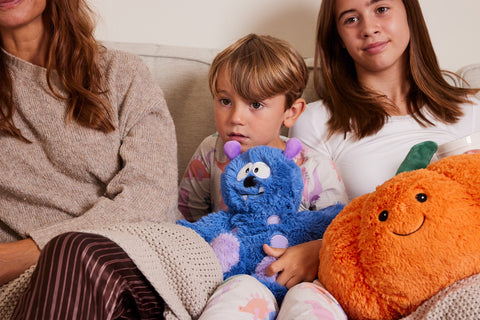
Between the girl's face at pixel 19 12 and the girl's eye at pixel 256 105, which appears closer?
the girl's face at pixel 19 12

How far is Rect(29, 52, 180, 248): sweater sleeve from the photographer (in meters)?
1.06

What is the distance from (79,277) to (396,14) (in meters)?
1.16

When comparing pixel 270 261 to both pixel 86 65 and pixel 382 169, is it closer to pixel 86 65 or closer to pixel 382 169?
pixel 382 169

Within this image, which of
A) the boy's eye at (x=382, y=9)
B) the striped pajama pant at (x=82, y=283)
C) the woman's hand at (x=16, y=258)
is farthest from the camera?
the boy's eye at (x=382, y=9)

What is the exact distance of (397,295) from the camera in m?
0.76

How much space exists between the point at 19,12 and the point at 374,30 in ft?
3.08

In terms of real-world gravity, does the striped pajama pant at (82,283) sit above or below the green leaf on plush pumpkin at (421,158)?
below

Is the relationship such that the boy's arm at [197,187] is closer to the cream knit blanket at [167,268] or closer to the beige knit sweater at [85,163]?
the beige knit sweater at [85,163]

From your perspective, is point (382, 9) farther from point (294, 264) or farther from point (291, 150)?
point (294, 264)

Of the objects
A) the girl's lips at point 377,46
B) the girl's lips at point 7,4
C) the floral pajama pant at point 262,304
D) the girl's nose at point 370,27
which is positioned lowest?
the floral pajama pant at point 262,304

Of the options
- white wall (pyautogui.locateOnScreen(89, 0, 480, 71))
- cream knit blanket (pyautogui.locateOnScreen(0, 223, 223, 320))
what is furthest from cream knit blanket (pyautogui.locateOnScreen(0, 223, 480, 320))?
white wall (pyautogui.locateOnScreen(89, 0, 480, 71))

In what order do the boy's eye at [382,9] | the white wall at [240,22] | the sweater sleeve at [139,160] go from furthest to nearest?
the white wall at [240,22] < the boy's eye at [382,9] < the sweater sleeve at [139,160]

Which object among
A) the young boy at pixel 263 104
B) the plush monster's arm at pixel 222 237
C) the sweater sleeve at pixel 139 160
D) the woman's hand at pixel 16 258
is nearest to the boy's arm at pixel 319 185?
the young boy at pixel 263 104

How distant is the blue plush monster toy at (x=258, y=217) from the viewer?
0.98m
